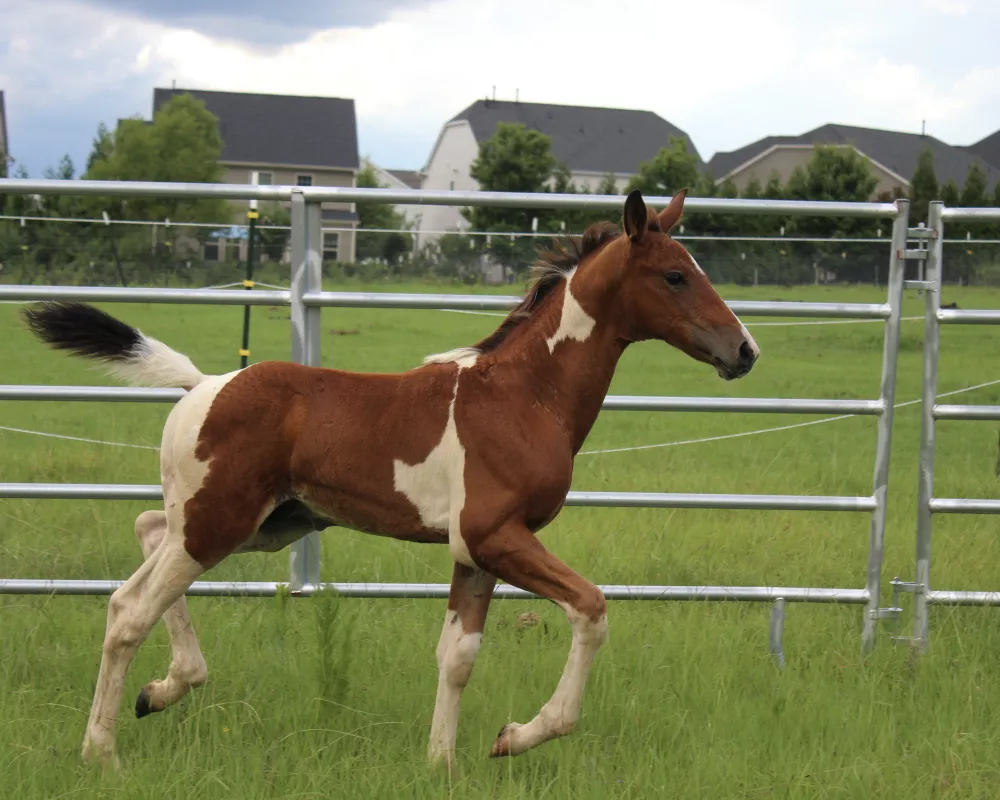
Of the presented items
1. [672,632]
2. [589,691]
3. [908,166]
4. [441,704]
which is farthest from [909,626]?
[908,166]

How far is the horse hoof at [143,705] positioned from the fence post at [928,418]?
2.94 meters

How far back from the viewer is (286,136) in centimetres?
5566

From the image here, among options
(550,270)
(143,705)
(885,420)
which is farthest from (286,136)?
(143,705)

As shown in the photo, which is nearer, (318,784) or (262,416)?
(318,784)

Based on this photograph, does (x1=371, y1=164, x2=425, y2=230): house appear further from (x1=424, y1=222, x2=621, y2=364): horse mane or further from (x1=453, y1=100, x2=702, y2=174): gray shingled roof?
(x1=424, y1=222, x2=621, y2=364): horse mane

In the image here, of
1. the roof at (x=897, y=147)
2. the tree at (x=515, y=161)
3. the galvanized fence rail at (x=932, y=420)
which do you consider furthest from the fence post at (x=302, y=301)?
the roof at (x=897, y=147)

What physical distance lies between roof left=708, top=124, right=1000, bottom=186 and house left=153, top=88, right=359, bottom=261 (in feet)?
62.6

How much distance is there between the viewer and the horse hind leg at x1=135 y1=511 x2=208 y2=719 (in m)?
3.41

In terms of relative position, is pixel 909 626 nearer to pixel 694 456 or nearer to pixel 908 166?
pixel 694 456

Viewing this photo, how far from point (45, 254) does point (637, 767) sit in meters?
7.92

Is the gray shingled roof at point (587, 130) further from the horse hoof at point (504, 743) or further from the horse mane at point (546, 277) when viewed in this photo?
the horse hoof at point (504, 743)

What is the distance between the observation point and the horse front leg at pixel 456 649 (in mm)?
3193

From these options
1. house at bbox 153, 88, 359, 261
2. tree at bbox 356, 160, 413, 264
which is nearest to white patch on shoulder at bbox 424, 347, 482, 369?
tree at bbox 356, 160, 413, 264

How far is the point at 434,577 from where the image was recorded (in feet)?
16.3
